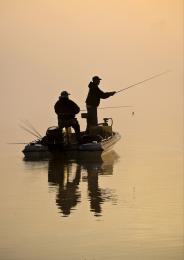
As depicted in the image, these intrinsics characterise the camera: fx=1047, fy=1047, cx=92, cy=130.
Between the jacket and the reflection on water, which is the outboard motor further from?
the jacket

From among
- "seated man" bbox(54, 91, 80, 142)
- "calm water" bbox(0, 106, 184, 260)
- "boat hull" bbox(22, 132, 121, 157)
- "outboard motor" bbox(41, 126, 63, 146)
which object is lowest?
"calm water" bbox(0, 106, 184, 260)

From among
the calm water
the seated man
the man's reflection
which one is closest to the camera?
the calm water

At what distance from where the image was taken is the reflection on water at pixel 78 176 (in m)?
13.9

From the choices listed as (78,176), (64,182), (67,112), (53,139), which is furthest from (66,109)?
(64,182)

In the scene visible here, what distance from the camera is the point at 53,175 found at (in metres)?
17.5

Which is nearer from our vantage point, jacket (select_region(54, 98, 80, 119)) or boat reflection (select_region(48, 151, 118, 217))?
boat reflection (select_region(48, 151, 118, 217))

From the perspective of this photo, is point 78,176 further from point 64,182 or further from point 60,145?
point 60,145

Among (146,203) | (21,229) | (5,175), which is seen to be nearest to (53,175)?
(5,175)

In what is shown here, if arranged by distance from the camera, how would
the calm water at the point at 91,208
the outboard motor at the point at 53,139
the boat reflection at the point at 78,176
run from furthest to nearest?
the outboard motor at the point at 53,139, the boat reflection at the point at 78,176, the calm water at the point at 91,208

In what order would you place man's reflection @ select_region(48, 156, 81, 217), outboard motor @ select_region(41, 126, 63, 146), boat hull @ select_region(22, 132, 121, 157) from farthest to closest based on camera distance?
outboard motor @ select_region(41, 126, 63, 146)
boat hull @ select_region(22, 132, 121, 157)
man's reflection @ select_region(48, 156, 81, 217)

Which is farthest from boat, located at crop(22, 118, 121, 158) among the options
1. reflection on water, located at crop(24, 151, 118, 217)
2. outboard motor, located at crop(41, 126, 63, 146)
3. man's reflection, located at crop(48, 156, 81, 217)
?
man's reflection, located at crop(48, 156, 81, 217)

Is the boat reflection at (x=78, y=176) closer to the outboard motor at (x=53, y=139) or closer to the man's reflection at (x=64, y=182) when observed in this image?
the man's reflection at (x=64, y=182)

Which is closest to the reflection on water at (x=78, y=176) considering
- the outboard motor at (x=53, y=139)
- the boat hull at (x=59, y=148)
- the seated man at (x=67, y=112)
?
the boat hull at (x=59, y=148)

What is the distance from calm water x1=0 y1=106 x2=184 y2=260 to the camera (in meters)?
10.9
